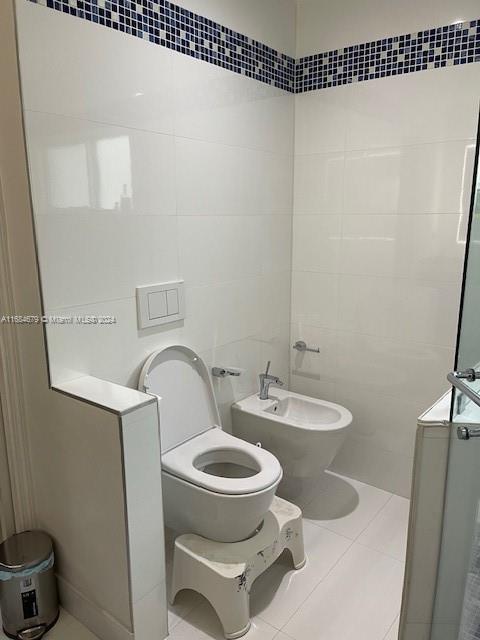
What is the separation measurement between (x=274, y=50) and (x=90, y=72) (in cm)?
106

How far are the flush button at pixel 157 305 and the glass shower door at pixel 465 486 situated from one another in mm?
1046

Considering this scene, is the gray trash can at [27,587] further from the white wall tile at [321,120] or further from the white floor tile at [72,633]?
the white wall tile at [321,120]

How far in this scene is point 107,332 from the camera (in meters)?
1.69

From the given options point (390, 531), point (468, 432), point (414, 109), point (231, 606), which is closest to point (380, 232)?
point (414, 109)

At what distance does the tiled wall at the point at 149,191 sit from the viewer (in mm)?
1455

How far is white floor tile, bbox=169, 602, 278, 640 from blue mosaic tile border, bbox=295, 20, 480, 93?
7.27 feet

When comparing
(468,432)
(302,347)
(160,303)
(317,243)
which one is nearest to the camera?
(468,432)

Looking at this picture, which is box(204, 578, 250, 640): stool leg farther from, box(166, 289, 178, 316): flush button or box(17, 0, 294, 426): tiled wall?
box(166, 289, 178, 316): flush button

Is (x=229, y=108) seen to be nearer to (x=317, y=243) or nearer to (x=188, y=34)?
(x=188, y=34)

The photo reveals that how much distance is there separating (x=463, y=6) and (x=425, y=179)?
0.65m

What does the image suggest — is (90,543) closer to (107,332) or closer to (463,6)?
(107,332)

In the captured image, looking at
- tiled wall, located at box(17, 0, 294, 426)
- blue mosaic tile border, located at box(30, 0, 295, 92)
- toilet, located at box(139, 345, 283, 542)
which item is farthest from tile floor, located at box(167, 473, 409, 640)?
blue mosaic tile border, located at box(30, 0, 295, 92)

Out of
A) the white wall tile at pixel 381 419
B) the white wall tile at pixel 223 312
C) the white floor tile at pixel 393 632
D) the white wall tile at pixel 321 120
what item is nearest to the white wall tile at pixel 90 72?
the white wall tile at pixel 223 312

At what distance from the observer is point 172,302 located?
1908 mm
